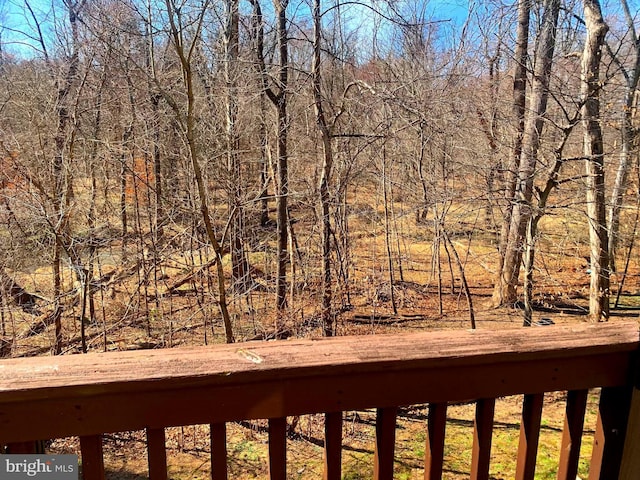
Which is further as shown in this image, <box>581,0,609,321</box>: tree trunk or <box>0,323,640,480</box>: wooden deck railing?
<box>581,0,609,321</box>: tree trunk

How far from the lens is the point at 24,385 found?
29.5 inches

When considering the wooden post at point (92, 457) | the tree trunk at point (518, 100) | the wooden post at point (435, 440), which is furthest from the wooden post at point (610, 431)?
the tree trunk at point (518, 100)

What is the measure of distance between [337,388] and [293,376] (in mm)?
92

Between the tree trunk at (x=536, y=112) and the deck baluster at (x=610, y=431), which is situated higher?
the tree trunk at (x=536, y=112)

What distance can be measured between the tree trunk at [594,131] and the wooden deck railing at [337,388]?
4.23 m

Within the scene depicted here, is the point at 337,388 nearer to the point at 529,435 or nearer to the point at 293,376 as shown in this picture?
the point at 293,376

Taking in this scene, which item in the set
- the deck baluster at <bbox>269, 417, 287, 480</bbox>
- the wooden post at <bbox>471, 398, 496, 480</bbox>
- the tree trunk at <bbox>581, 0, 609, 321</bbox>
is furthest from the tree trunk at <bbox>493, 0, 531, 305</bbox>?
the deck baluster at <bbox>269, 417, 287, 480</bbox>

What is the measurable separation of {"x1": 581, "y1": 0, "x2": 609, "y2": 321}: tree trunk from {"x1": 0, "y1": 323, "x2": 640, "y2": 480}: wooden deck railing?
4233 millimetres

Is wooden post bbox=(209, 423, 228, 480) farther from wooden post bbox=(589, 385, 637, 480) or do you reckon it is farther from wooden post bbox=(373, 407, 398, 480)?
wooden post bbox=(589, 385, 637, 480)

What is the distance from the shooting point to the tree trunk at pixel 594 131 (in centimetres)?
491

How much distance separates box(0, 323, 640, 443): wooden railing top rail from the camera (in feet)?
2.53

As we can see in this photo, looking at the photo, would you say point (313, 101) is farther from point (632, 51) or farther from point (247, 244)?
point (632, 51)

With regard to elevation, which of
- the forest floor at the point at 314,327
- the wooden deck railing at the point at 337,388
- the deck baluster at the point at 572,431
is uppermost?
the wooden deck railing at the point at 337,388

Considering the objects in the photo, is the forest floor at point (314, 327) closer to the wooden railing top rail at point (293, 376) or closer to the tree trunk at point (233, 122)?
the tree trunk at point (233, 122)
